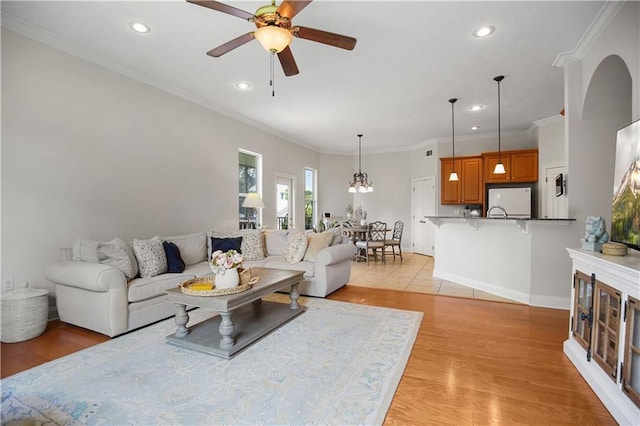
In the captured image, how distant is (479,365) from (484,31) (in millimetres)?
3104

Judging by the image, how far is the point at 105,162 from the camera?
3.68 metres

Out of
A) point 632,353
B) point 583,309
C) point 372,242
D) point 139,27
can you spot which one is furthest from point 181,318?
point 372,242

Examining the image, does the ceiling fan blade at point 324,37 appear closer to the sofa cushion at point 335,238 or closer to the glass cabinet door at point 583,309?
the glass cabinet door at point 583,309

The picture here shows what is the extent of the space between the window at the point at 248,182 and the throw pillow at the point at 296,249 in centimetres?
190

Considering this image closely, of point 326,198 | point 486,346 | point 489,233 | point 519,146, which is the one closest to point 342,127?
point 326,198

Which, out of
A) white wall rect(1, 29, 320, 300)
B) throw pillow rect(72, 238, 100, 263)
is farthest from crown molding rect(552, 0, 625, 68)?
throw pillow rect(72, 238, 100, 263)

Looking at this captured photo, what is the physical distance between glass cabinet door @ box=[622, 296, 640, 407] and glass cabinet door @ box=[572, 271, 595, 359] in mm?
501

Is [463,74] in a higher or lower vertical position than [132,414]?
higher

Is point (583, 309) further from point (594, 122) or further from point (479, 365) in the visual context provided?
point (594, 122)

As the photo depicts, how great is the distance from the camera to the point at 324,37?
232 cm

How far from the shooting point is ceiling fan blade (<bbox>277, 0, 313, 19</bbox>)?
2016mm

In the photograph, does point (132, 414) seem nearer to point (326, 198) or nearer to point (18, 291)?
point (18, 291)

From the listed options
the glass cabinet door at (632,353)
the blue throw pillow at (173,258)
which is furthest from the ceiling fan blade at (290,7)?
the blue throw pillow at (173,258)

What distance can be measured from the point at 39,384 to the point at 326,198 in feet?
24.8
